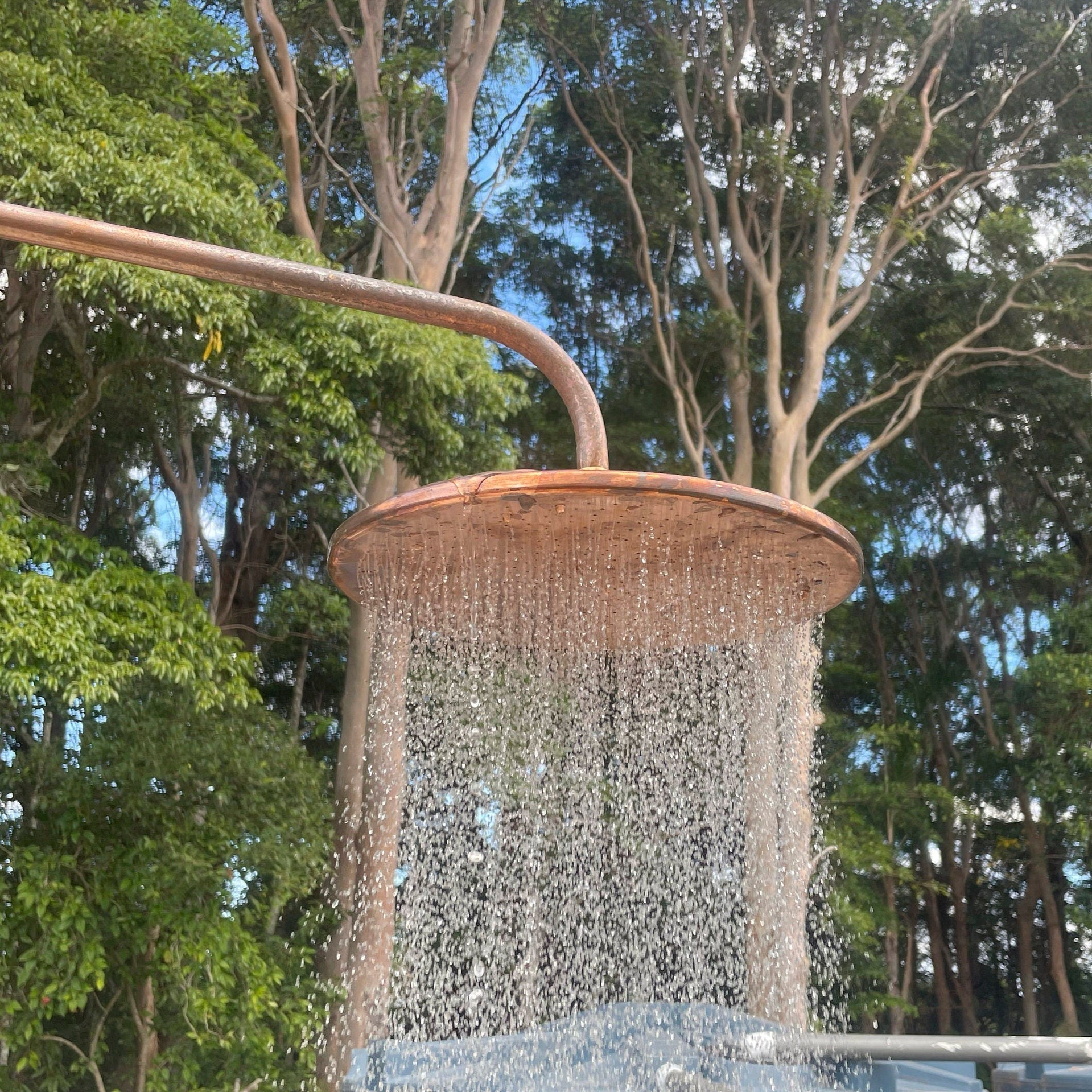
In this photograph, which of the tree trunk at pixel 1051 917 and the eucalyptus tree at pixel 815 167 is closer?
the eucalyptus tree at pixel 815 167

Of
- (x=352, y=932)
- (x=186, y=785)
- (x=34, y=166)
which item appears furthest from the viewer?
(x=352, y=932)

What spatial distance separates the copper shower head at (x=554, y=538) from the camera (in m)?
1.78

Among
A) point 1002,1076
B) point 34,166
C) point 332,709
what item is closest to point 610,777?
point 332,709

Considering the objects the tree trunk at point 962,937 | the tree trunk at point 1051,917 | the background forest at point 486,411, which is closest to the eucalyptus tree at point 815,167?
the background forest at point 486,411

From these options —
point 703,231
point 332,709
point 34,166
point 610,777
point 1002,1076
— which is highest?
point 703,231

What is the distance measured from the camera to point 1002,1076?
204cm

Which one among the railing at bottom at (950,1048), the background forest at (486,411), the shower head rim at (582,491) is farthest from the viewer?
the background forest at (486,411)

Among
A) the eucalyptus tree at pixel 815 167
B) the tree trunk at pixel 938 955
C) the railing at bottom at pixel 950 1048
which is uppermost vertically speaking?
the eucalyptus tree at pixel 815 167

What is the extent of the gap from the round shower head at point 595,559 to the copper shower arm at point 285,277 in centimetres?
20

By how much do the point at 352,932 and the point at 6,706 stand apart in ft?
8.90

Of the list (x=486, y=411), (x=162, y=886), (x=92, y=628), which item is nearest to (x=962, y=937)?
(x=486, y=411)

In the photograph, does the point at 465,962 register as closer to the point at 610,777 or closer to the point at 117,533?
the point at 610,777

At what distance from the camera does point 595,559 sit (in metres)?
2.50

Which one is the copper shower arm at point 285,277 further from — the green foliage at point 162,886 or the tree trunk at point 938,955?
the tree trunk at point 938,955
